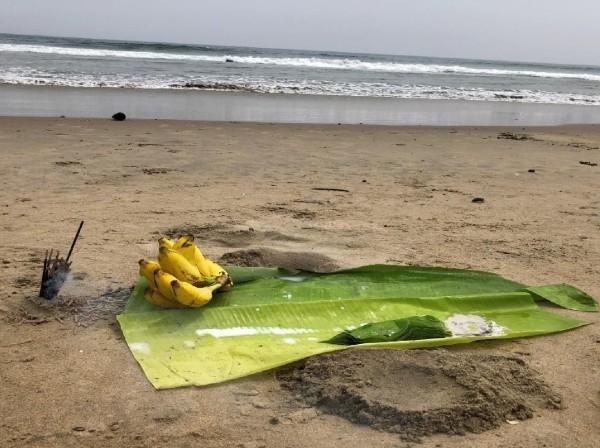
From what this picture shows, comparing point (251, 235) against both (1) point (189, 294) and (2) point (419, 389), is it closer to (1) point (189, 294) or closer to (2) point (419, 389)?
(1) point (189, 294)

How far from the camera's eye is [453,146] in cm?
912

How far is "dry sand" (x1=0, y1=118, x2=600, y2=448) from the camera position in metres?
2.20

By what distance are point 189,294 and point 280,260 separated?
977 millimetres

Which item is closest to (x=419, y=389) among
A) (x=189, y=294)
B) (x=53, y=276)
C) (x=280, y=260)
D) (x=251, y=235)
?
(x=189, y=294)

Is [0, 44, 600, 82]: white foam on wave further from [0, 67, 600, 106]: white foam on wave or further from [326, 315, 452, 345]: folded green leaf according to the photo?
[326, 315, 452, 345]: folded green leaf

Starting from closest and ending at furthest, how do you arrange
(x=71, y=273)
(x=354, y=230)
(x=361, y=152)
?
(x=71, y=273)
(x=354, y=230)
(x=361, y=152)

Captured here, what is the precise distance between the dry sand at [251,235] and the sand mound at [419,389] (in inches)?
1.0

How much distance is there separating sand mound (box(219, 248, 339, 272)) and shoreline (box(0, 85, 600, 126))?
25.6 ft

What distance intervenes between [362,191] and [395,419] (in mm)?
3744

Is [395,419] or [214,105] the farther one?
[214,105]

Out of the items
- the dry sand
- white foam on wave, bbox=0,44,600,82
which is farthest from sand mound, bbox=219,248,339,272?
white foam on wave, bbox=0,44,600,82

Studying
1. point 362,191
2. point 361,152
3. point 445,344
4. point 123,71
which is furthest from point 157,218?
point 123,71

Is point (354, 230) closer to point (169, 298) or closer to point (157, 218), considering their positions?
point (157, 218)

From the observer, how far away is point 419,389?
7.72ft
